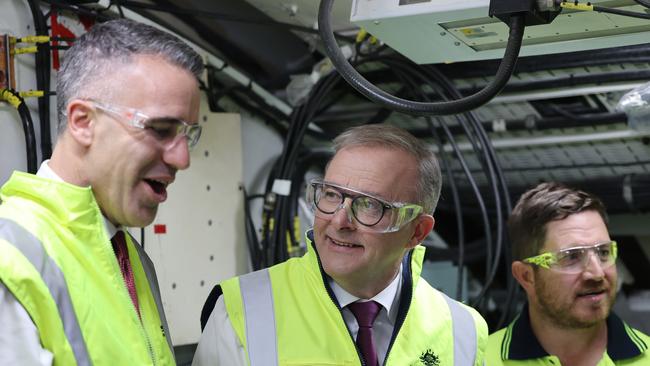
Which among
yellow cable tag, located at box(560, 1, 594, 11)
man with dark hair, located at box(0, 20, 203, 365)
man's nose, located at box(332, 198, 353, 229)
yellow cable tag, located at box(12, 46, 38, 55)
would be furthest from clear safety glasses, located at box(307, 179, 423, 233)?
yellow cable tag, located at box(12, 46, 38, 55)

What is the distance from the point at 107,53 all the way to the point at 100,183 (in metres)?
0.23

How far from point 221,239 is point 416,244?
0.98 m

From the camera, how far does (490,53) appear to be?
6.19 ft

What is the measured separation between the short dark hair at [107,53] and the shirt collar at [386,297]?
0.74 metres

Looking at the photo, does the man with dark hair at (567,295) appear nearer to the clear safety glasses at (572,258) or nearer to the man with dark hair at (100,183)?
the clear safety glasses at (572,258)

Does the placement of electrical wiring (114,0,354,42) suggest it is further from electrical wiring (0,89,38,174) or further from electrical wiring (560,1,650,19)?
electrical wiring (560,1,650,19)

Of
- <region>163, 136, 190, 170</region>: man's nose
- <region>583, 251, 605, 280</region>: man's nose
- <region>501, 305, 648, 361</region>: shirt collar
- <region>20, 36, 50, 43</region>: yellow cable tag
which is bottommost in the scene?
<region>501, 305, 648, 361</region>: shirt collar

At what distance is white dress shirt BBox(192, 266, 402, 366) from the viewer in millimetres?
1863

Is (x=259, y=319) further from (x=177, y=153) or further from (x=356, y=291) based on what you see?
(x=177, y=153)

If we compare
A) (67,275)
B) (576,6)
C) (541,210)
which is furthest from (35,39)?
(541,210)

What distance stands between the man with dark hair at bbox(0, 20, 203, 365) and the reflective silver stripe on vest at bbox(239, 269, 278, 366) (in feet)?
1.25

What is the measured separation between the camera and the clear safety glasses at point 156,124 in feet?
4.56

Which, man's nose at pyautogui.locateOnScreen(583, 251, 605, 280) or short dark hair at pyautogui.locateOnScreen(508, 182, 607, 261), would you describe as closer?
man's nose at pyautogui.locateOnScreen(583, 251, 605, 280)

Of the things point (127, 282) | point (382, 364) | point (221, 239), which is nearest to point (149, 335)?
point (127, 282)
